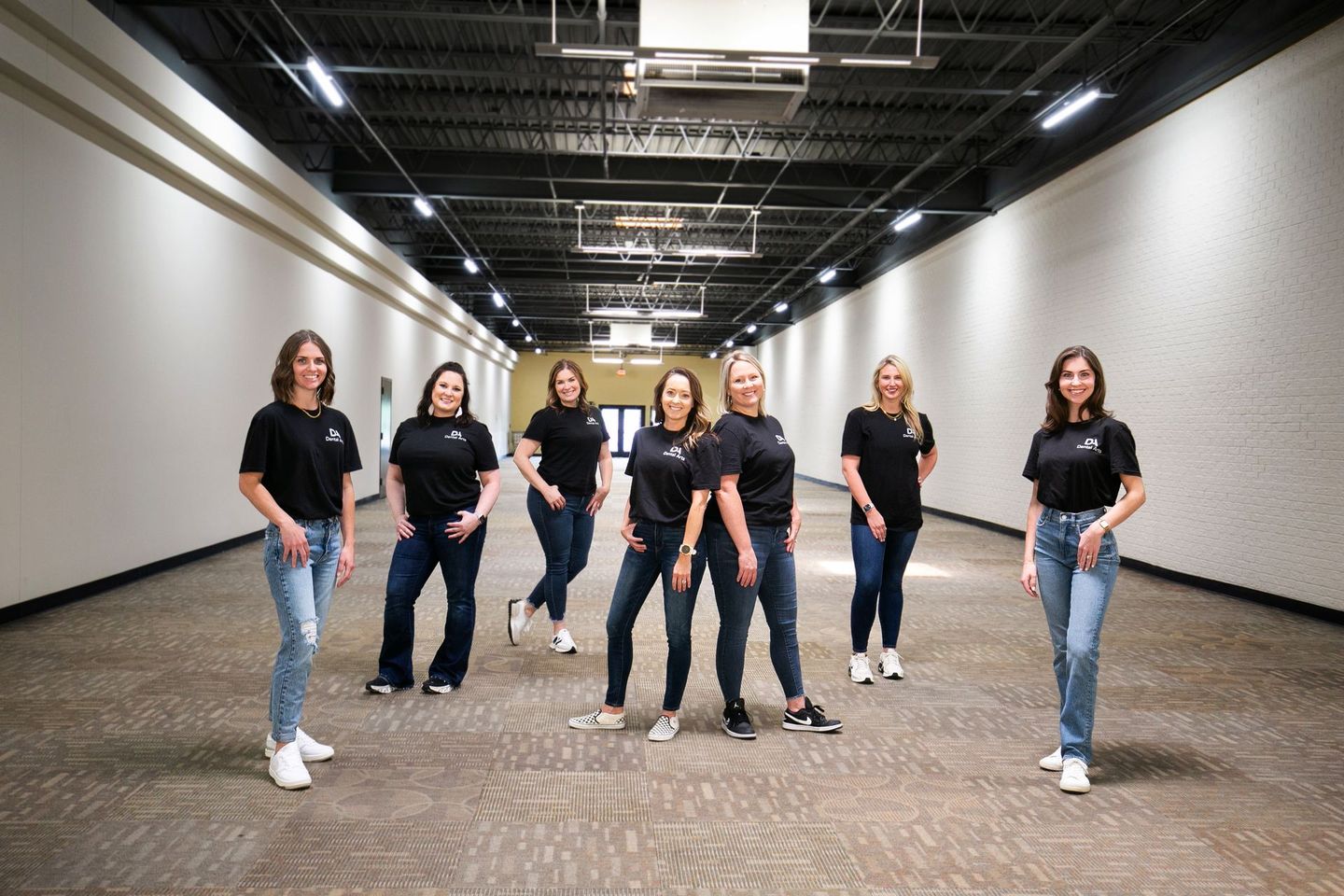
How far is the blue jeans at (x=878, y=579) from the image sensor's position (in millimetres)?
4340

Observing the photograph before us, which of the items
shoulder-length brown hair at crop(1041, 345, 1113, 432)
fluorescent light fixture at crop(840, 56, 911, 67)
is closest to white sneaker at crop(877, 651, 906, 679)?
shoulder-length brown hair at crop(1041, 345, 1113, 432)

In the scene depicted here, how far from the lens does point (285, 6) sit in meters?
7.23

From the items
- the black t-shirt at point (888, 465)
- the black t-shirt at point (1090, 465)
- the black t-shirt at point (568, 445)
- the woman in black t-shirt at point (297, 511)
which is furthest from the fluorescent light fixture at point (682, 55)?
the black t-shirt at point (1090, 465)

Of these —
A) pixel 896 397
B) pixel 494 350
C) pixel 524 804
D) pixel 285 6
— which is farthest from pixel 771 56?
pixel 494 350

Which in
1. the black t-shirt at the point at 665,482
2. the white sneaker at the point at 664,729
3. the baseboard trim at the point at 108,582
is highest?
Answer: the black t-shirt at the point at 665,482

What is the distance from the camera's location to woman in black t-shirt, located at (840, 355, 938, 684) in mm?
4324

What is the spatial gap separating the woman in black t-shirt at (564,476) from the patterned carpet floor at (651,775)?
49cm

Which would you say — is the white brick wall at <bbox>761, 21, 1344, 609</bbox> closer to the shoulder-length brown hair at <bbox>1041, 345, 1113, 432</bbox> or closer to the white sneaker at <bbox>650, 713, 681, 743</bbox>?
the shoulder-length brown hair at <bbox>1041, 345, 1113, 432</bbox>

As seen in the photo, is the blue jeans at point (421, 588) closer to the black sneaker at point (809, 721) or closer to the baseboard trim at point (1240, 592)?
the black sneaker at point (809, 721)

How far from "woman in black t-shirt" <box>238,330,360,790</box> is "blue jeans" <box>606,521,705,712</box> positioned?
106cm

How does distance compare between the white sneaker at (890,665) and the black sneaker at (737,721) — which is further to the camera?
the white sneaker at (890,665)

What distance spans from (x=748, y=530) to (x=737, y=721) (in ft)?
2.65

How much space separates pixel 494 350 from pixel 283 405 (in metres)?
26.5

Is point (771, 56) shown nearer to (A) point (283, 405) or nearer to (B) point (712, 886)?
(A) point (283, 405)
